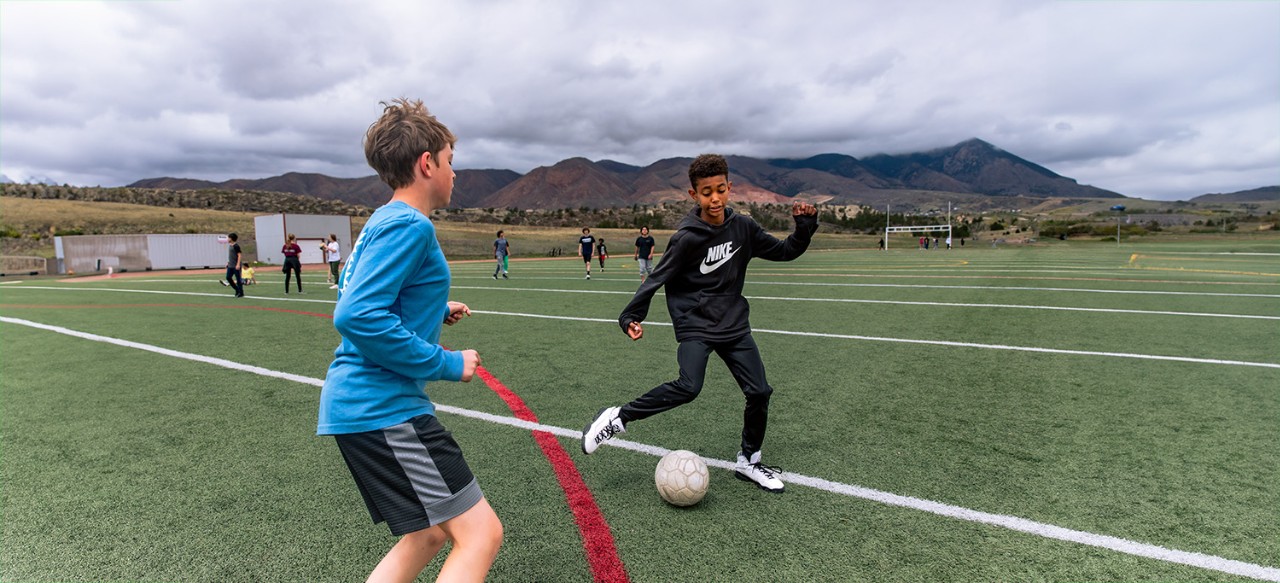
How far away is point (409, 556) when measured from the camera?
2178 millimetres

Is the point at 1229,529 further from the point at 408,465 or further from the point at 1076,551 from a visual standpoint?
the point at 408,465

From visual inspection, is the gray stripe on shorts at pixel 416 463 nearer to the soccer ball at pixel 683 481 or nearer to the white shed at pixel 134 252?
the soccer ball at pixel 683 481

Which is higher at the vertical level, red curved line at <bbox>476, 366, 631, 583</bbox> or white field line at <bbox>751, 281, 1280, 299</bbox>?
white field line at <bbox>751, 281, 1280, 299</bbox>

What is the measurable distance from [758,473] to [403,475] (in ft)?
8.12

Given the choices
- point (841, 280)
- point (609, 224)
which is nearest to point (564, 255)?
point (841, 280)

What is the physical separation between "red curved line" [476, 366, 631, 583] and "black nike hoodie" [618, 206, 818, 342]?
3.45 feet

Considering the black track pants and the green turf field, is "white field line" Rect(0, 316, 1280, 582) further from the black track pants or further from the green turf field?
the black track pants

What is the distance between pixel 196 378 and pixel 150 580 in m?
4.79

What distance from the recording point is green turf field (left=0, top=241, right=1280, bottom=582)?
3068mm

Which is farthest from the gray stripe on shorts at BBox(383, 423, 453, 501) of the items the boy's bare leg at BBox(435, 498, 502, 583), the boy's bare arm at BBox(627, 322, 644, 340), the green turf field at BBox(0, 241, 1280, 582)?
the boy's bare arm at BBox(627, 322, 644, 340)

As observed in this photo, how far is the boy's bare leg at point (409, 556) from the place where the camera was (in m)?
2.15

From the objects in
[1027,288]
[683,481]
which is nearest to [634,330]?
[683,481]

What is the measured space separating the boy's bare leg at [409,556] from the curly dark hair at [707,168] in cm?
254

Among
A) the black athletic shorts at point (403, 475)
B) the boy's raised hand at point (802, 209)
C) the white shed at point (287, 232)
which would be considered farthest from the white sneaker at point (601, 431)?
the white shed at point (287, 232)
